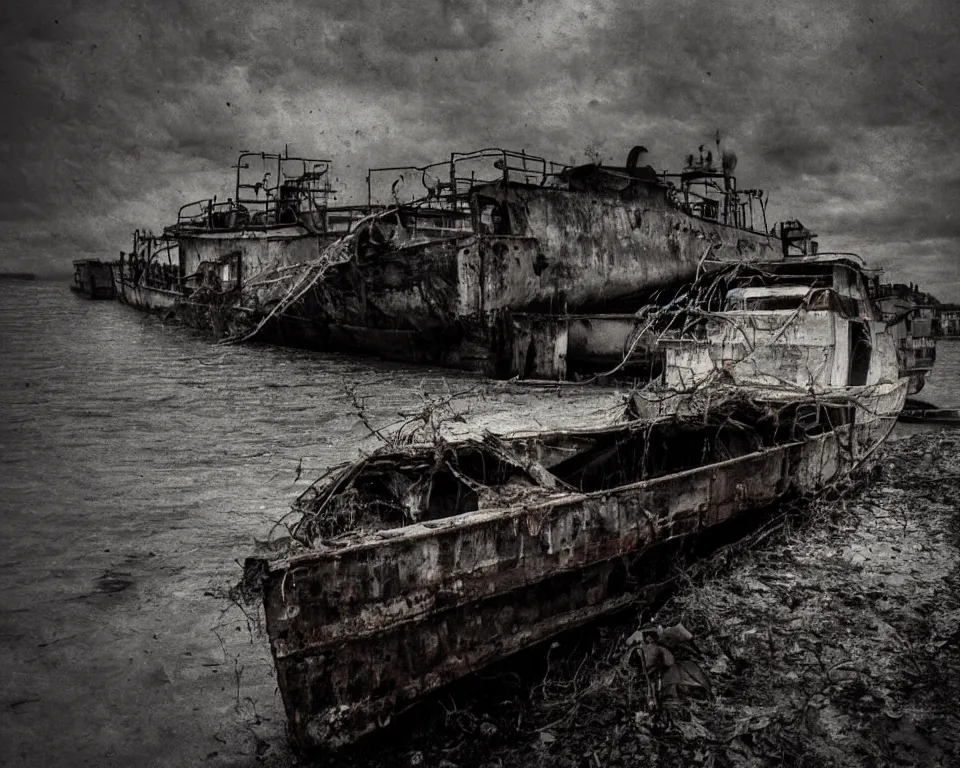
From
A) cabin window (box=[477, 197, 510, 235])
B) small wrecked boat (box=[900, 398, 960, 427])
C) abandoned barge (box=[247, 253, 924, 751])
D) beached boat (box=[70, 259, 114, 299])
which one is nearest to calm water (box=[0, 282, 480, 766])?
abandoned barge (box=[247, 253, 924, 751])

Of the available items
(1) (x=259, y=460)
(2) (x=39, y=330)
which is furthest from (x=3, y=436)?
(2) (x=39, y=330)

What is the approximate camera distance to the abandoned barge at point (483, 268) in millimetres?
14688

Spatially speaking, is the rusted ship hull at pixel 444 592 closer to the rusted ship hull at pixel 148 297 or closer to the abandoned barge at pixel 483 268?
the abandoned barge at pixel 483 268

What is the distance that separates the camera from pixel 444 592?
3.21 metres

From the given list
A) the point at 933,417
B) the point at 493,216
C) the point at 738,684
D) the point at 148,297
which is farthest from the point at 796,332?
the point at 148,297

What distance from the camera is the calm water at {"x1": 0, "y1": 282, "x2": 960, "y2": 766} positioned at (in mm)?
3084

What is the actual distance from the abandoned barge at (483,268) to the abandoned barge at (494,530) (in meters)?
6.65

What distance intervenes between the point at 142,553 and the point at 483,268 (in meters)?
10.9

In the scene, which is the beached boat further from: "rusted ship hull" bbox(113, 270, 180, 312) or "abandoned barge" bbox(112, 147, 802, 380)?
"abandoned barge" bbox(112, 147, 802, 380)

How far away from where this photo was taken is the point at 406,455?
13.5ft

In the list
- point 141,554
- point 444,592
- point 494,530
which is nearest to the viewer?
point 444,592

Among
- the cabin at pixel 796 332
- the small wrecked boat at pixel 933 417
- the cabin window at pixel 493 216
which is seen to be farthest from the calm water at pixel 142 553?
the small wrecked boat at pixel 933 417

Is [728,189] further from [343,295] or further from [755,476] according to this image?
[755,476]

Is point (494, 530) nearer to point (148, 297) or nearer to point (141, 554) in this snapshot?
point (141, 554)
